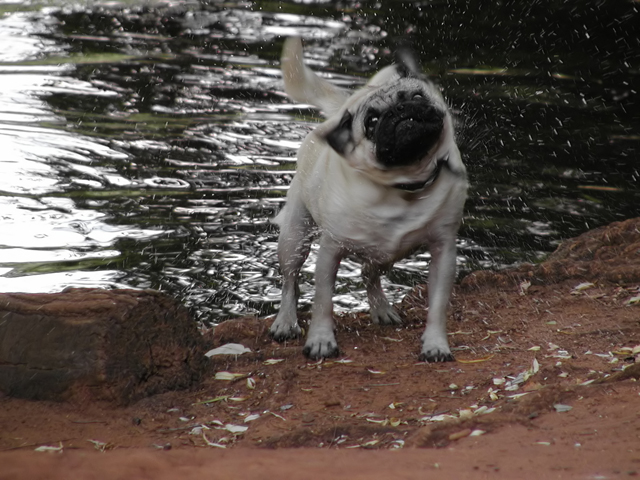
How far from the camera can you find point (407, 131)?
14.8ft

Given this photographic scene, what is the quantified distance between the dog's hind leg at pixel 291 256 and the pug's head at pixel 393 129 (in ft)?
3.70

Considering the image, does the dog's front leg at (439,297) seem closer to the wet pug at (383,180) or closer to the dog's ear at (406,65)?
the wet pug at (383,180)

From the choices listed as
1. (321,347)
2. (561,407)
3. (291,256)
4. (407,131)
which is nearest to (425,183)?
(407,131)

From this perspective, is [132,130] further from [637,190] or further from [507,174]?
[637,190]

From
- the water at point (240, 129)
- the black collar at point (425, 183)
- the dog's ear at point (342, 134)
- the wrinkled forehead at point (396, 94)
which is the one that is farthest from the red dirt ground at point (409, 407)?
the wrinkled forehead at point (396, 94)

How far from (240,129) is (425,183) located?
24.1 ft

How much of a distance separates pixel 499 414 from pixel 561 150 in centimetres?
831

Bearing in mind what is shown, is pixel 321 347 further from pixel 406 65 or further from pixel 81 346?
pixel 406 65

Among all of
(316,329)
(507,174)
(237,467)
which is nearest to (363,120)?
(316,329)

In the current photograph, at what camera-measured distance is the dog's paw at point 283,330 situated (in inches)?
230

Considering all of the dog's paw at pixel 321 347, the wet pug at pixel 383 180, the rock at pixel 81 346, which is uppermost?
the wet pug at pixel 383 180

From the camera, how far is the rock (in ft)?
14.4

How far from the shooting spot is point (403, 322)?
20.5ft

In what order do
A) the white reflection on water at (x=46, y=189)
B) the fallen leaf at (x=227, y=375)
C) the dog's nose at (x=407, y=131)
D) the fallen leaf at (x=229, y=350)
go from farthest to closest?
the white reflection on water at (x=46, y=189) < the fallen leaf at (x=229, y=350) < the fallen leaf at (x=227, y=375) < the dog's nose at (x=407, y=131)
